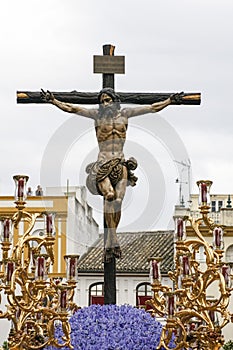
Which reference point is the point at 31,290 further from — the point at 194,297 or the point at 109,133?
the point at 109,133

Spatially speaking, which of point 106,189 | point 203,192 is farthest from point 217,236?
point 106,189

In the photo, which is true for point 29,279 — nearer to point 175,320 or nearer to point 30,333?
point 30,333

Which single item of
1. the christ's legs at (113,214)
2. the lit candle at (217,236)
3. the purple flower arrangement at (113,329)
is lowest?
the purple flower arrangement at (113,329)

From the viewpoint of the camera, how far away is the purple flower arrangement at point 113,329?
6422 mm

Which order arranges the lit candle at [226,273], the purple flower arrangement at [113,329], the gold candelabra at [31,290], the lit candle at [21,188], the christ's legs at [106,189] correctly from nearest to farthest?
1. the purple flower arrangement at [113,329]
2. the gold candelabra at [31,290]
3. the lit candle at [226,273]
4. the lit candle at [21,188]
5. the christ's legs at [106,189]

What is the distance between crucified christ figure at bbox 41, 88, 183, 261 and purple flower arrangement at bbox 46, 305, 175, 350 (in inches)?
50.9

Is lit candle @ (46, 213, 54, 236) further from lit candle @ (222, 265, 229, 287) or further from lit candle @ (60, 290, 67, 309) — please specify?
lit candle @ (222, 265, 229, 287)

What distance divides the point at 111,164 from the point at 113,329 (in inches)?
78.1

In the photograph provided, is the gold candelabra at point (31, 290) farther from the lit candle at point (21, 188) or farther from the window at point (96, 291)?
the window at point (96, 291)

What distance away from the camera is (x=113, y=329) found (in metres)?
6.59

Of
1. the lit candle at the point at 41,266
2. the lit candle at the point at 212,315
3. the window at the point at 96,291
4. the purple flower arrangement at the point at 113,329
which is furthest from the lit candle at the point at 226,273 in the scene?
the window at the point at 96,291

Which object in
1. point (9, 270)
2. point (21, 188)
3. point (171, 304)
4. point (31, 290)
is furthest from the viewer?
point (21, 188)

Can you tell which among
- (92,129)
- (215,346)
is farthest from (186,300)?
(92,129)

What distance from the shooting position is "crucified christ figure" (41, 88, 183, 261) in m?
8.21
